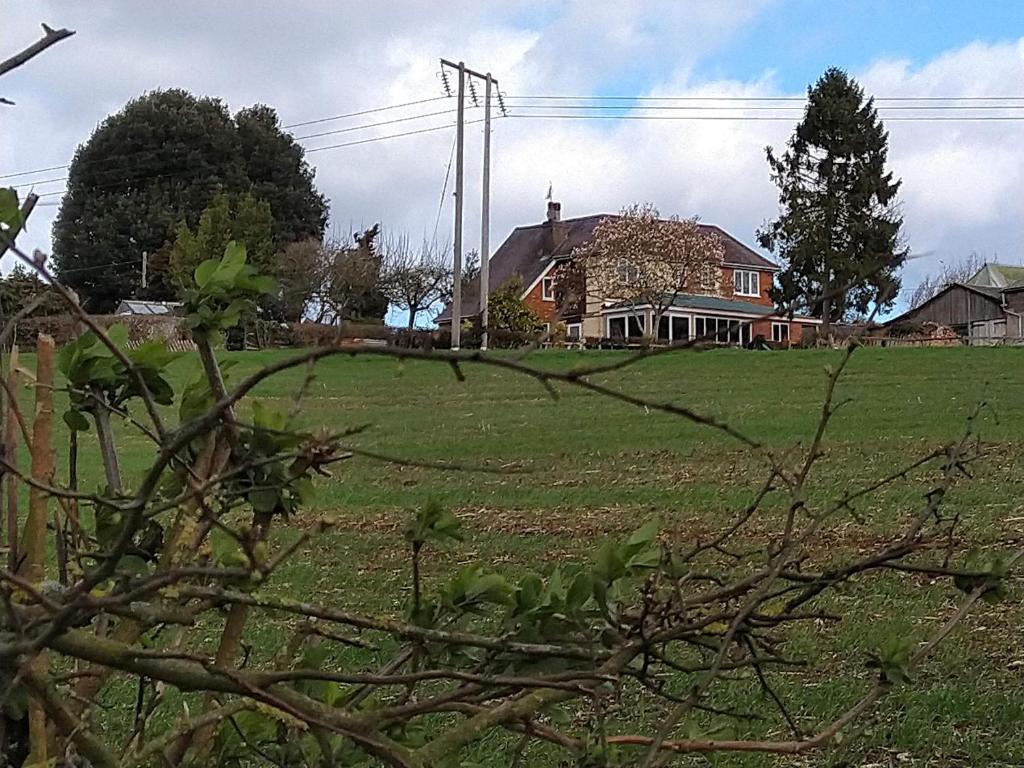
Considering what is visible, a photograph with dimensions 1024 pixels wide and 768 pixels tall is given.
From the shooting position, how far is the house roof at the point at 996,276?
54875 mm

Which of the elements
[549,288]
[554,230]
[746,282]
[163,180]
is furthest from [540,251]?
[549,288]

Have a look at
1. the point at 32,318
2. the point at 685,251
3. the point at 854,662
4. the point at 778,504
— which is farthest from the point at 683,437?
the point at 685,251

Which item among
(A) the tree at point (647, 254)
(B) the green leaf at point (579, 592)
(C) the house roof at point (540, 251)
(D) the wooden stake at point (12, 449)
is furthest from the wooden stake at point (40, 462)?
(C) the house roof at point (540, 251)

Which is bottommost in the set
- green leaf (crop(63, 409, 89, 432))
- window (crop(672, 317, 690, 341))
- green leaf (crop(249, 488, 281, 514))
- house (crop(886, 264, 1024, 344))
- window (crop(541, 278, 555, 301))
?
green leaf (crop(249, 488, 281, 514))

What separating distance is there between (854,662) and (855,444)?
20.1 ft

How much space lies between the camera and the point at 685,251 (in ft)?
117

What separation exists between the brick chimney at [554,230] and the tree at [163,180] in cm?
991

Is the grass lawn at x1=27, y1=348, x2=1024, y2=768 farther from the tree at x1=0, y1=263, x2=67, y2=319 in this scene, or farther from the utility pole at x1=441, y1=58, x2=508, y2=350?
the utility pole at x1=441, y1=58, x2=508, y2=350

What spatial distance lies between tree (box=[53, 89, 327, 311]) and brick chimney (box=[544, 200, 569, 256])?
991cm

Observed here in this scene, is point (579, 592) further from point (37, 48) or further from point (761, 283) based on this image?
point (761, 283)

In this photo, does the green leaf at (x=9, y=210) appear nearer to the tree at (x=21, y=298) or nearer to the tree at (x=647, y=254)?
the tree at (x=21, y=298)

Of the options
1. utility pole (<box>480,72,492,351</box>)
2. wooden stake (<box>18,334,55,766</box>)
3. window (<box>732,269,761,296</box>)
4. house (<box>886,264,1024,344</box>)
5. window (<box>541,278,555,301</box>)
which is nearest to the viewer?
wooden stake (<box>18,334,55,766</box>)

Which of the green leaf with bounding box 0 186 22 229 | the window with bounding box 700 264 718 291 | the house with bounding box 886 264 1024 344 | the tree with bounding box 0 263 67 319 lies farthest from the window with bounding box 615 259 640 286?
the green leaf with bounding box 0 186 22 229

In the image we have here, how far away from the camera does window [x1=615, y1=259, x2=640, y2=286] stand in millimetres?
35312
